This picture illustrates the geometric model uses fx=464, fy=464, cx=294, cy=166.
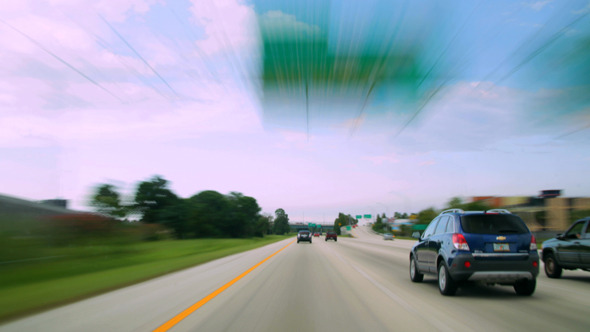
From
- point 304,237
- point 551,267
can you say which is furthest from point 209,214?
point 551,267

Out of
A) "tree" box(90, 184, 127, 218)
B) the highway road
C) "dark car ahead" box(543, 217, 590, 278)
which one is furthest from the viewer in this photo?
"tree" box(90, 184, 127, 218)

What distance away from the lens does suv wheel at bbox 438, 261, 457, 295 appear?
10.1m

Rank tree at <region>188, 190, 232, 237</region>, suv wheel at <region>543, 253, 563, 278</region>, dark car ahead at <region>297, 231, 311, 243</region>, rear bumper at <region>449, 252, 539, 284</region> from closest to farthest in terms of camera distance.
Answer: rear bumper at <region>449, 252, 539, 284</region>
suv wheel at <region>543, 253, 563, 278</region>
dark car ahead at <region>297, 231, 311, 243</region>
tree at <region>188, 190, 232, 237</region>

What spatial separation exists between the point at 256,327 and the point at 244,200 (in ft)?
462

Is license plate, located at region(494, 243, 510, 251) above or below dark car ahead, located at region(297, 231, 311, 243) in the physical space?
below

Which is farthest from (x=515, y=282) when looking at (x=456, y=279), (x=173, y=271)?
(x=173, y=271)

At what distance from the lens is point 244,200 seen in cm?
14688

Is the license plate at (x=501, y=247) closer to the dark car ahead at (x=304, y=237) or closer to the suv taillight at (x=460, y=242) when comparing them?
the suv taillight at (x=460, y=242)

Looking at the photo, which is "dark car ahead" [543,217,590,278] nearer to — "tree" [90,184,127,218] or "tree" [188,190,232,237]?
"tree" [90,184,127,218]

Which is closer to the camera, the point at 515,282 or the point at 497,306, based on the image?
the point at 497,306

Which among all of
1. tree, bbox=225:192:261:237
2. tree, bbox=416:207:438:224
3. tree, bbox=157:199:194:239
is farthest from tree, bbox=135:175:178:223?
tree, bbox=416:207:438:224

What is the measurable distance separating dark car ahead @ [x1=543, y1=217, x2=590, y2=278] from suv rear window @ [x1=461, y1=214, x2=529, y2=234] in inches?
158

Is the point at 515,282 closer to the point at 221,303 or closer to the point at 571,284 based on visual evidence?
the point at 571,284

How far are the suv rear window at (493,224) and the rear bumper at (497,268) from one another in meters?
0.55
